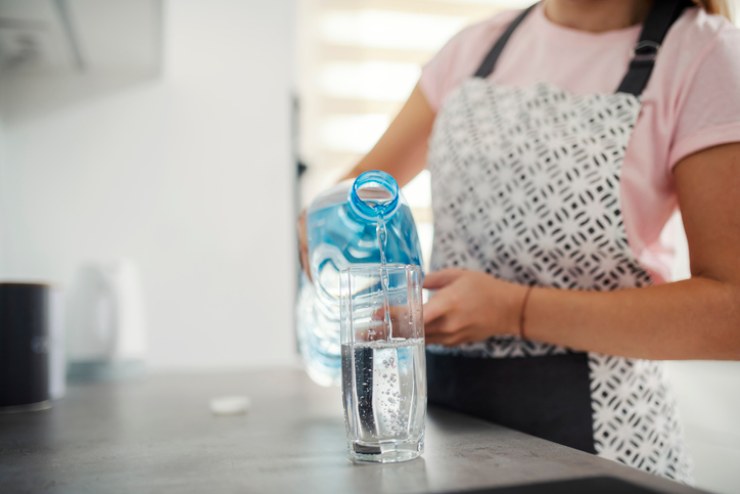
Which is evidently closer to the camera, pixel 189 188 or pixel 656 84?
pixel 656 84

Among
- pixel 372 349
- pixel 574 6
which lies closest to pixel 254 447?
pixel 372 349

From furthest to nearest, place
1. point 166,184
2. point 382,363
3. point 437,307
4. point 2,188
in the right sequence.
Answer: point 166,184 → point 2,188 → point 437,307 → point 382,363

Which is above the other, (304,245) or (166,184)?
(166,184)

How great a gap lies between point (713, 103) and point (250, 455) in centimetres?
66

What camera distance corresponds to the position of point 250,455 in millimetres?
635

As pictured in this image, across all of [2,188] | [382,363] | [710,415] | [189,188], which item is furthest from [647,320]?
[2,188]

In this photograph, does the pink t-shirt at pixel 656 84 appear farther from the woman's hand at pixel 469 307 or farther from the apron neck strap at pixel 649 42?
the woman's hand at pixel 469 307

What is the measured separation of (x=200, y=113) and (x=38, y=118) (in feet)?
1.41

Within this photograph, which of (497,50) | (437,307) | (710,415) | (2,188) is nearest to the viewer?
(437,307)

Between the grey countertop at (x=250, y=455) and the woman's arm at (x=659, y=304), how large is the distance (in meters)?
0.14

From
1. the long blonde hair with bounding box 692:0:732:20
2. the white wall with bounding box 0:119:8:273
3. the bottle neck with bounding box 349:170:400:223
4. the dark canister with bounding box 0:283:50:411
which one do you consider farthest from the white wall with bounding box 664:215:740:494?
the white wall with bounding box 0:119:8:273

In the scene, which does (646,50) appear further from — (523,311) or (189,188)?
(189,188)

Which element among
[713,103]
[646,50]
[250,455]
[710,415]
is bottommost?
[710,415]

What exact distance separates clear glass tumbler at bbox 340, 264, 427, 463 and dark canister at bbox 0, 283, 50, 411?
2.33 feet
